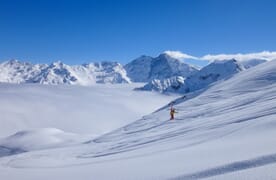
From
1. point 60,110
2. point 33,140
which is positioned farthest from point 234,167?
point 60,110

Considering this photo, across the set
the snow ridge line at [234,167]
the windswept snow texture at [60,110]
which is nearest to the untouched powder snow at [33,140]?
the snow ridge line at [234,167]

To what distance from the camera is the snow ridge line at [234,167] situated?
17.2ft

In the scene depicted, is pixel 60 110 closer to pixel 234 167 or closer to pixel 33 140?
pixel 33 140

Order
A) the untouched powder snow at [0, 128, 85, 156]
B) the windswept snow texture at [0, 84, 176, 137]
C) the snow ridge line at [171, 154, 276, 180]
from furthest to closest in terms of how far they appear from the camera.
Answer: the windswept snow texture at [0, 84, 176, 137], the untouched powder snow at [0, 128, 85, 156], the snow ridge line at [171, 154, 276, 180]

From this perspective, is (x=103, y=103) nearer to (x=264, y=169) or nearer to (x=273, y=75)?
(x=273, y=75)

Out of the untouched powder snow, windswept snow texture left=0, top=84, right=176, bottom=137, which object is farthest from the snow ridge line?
windswept snow texture left=0, top=84, right=176, bottom=137

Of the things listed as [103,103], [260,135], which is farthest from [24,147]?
[103,103]

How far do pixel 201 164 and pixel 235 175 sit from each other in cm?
127

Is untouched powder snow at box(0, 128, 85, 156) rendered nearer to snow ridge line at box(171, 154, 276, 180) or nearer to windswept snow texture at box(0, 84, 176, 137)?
snow ridge line at box(171, 154, 276, 180)

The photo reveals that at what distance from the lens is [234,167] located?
538 cm

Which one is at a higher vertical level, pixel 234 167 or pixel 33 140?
pixel 33 140

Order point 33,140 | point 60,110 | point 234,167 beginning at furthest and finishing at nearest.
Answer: point 60,110 → point 33,140 → point 234,167

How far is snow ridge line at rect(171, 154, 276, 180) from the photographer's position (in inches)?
207

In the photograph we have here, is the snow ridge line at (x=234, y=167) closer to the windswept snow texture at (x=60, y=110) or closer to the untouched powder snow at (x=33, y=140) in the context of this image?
the untouched powder snow at (x=33, y=140)
